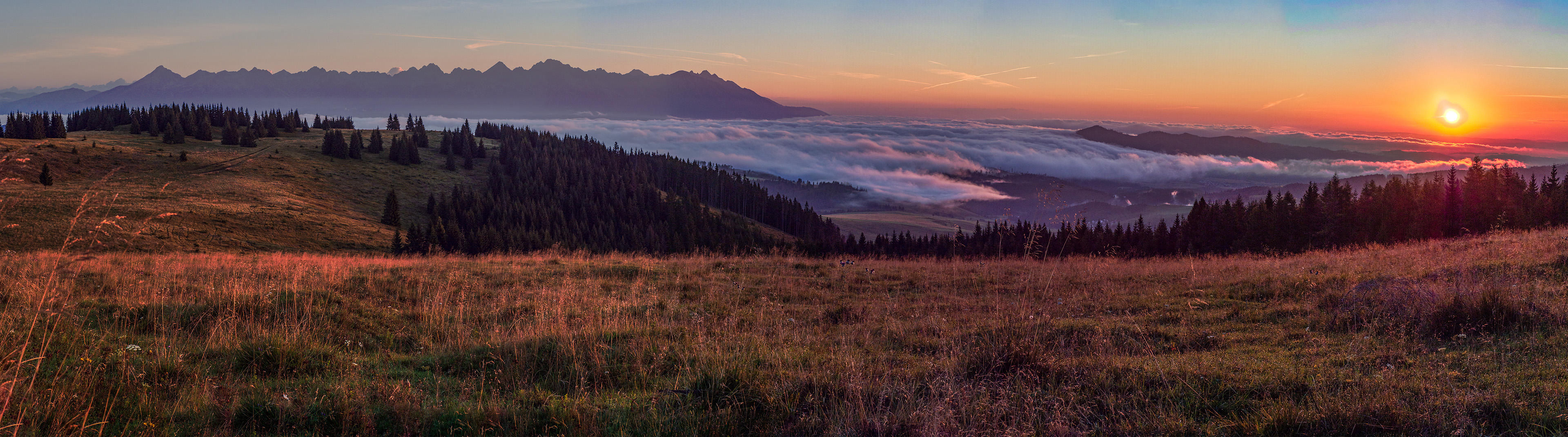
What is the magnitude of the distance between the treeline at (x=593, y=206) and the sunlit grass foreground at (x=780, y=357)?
65.0m

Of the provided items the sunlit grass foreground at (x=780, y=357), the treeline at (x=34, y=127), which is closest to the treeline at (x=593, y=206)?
the treeline at (x=34, y=127)

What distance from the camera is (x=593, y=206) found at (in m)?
136

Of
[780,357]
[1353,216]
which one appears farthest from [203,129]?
[1353,216]

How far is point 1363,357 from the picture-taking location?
20.4 ft

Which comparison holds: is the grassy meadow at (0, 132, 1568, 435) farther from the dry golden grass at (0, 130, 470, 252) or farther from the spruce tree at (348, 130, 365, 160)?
the spruce tree at (348, 130, 365, 160)

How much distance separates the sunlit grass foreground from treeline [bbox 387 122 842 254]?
6503 centimetres

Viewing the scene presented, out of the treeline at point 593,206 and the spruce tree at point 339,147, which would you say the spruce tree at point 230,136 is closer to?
the spruce tree at point 339,147

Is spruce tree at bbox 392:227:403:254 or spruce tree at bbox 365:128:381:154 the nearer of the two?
spruce tree at bbox 392:227:403:254

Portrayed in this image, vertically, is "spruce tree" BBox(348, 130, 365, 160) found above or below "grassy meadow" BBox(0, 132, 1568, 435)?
above

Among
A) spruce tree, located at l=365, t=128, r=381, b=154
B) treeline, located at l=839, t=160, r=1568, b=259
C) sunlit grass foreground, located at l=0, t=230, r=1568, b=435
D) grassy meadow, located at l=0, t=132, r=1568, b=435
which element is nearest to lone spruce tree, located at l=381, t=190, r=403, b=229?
treeline, located at l=839, t=160, r=1568, b=259

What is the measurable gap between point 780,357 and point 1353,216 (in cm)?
8506

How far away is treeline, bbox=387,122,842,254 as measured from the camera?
332ft

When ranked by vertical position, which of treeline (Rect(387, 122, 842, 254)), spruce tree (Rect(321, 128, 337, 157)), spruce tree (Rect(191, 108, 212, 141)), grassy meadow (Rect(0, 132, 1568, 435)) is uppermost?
spruce tree (Rect(191, 108, 212, 141))

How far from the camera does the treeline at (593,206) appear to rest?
10125 centimetres
